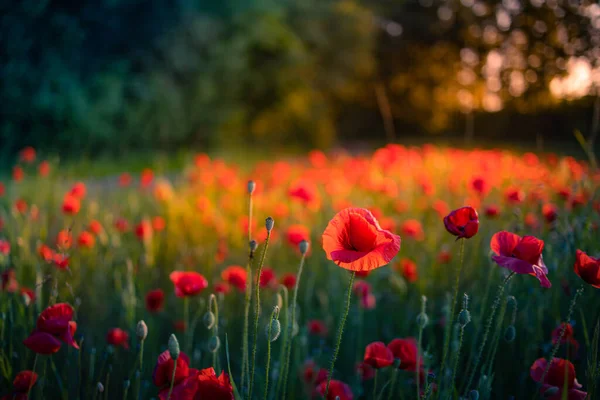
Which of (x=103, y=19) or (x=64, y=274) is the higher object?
(x=103, y=19)

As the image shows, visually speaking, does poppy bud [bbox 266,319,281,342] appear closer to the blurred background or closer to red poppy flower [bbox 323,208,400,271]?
red poppy flower [bbox 323,208,400,271]

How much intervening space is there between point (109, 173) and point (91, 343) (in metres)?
5.34

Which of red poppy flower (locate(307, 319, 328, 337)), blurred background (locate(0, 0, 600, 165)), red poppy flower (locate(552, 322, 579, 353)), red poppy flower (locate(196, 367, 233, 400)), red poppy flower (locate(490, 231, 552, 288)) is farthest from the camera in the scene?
blurred background (locate(0, 0, 600, 165))

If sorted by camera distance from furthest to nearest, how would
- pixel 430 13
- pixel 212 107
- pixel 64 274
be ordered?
pixel 430 13
pixel 212 107
pixel 64 274

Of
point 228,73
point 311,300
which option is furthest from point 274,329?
point 228,73

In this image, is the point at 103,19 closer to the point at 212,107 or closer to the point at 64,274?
the point at 212,107

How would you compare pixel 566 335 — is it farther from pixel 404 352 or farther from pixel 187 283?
pixel 187 283

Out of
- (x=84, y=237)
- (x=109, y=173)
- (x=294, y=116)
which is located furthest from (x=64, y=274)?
(x=294, y=116)

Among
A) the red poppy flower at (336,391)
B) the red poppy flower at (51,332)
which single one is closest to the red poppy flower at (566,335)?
the red poppy flower at (336,391)

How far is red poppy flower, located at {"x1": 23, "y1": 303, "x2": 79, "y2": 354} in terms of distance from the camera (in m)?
1.03

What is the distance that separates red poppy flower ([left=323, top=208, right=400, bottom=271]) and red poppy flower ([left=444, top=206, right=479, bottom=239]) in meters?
0.21

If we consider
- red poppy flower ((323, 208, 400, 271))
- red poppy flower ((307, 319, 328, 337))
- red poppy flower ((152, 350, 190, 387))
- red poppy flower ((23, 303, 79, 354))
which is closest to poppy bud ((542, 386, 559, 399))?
red poppy flower ((323, 208, 400, 271))

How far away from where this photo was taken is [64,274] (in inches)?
77.3

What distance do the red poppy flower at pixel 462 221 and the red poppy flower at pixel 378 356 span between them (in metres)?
0.30
